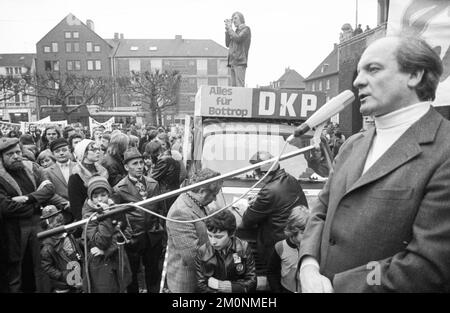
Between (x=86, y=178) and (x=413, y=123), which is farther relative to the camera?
(x=86, y=178)

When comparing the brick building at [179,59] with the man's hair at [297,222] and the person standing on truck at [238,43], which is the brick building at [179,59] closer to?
the person standing on truck at [238,43]

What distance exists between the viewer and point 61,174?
5.18 m

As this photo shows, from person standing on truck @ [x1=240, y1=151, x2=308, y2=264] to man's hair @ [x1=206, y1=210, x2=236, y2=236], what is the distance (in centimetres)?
64

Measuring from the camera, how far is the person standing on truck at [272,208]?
139 inches

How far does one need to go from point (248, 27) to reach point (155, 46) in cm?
6538

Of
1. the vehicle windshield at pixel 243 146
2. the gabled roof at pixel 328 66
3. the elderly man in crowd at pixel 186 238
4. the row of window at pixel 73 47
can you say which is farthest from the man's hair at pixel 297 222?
the row of window at pixel 73 47

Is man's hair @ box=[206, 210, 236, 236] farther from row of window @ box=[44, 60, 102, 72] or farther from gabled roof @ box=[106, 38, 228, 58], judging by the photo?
gabled roof @ box=[106, 38, 228, 58]

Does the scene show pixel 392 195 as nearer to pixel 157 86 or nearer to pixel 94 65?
pixel 157 86

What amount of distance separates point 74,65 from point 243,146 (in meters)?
58.3

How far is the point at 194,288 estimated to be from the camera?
3.06 metres

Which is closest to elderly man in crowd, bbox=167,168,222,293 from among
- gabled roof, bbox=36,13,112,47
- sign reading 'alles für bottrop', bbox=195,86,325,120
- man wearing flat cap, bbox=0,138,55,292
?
man wearing flat cap, bbox=0,138,55,292

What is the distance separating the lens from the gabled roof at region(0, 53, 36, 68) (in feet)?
210
